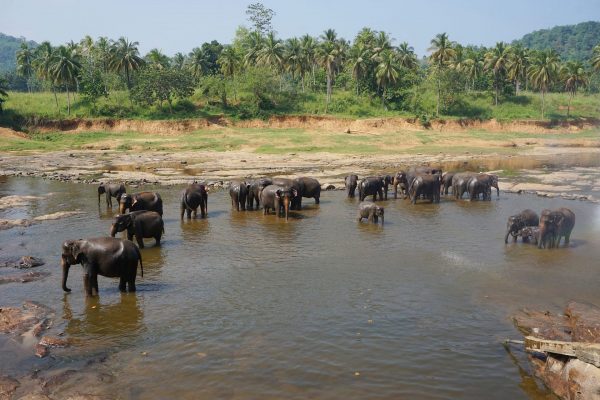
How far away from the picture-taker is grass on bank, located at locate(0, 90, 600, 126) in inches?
2549

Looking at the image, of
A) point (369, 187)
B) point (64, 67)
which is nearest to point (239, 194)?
point (369, 187)

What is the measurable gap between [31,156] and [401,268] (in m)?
41.5

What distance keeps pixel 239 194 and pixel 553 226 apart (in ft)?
39.8

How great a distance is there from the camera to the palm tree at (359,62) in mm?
72000

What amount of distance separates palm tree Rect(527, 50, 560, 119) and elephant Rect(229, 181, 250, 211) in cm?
6026

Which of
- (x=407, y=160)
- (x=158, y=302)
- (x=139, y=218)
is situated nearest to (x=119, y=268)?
(x=158, y=302)

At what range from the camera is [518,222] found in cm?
1719

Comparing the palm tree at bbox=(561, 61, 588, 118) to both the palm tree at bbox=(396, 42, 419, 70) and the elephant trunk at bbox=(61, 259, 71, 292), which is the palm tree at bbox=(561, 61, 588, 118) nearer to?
the palm tree at bbox=(396, 42, 419, 70)

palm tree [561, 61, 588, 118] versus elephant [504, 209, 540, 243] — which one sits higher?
palm tree [561, 61, 588, 118]

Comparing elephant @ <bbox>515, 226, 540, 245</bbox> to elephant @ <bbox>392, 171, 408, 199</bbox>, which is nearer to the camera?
elephant @ <bbox>515, 226, 540, 245</bbox>

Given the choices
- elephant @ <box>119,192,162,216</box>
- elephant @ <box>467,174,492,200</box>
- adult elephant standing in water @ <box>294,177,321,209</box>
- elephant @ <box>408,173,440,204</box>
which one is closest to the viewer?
elephant @ <box>119,192,162,216</box>

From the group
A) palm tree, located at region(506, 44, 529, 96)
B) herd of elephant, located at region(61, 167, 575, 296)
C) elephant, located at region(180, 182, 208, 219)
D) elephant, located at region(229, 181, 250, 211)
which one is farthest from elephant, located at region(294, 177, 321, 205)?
palm tree, located at region(506, 44, 529, 96)

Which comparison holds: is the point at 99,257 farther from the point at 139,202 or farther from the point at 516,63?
the point at 516,63

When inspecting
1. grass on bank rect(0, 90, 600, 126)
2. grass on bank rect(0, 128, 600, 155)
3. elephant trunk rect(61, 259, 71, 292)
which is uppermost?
grass on bank rect(0, 90, 600, 126)
